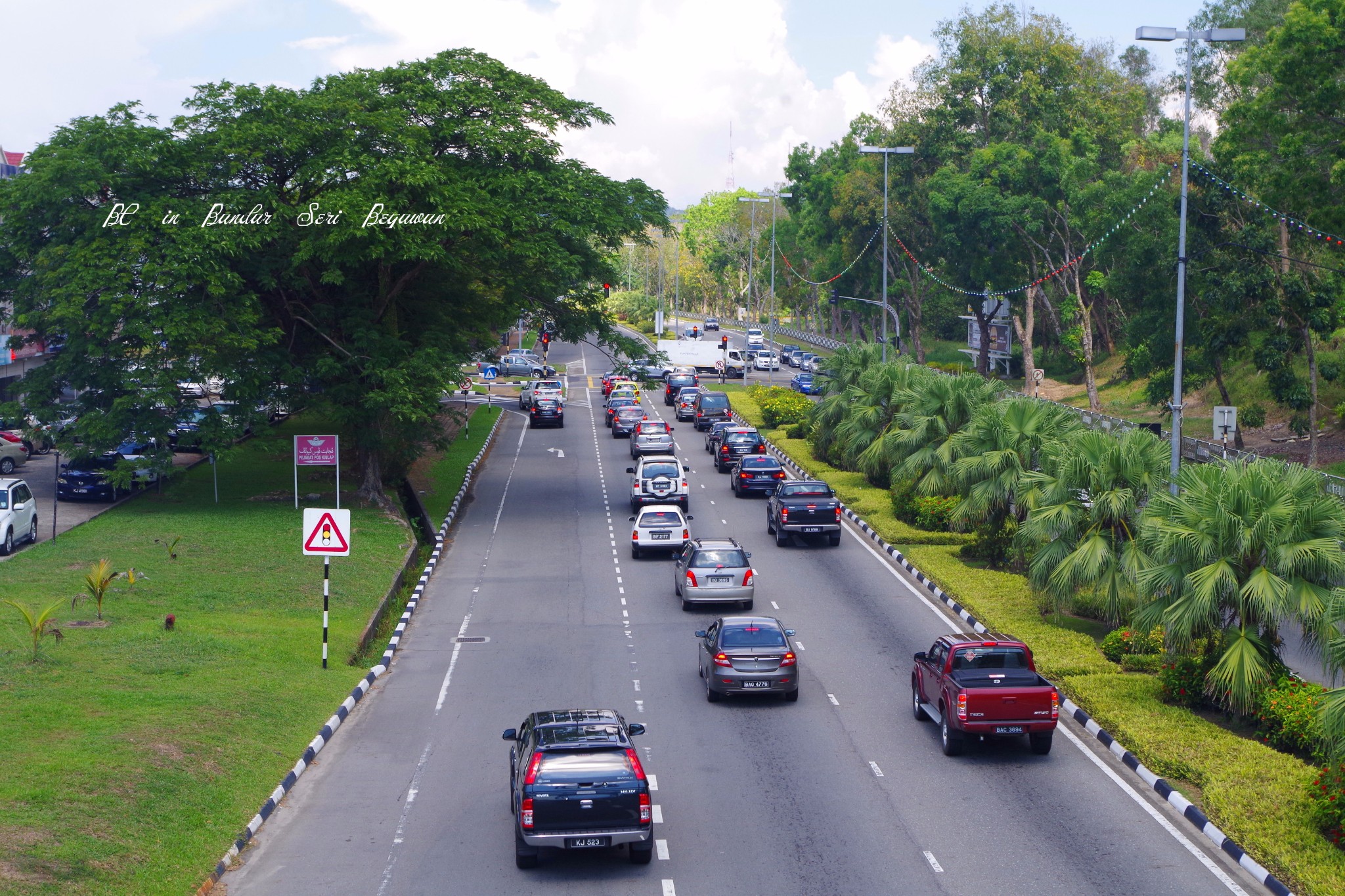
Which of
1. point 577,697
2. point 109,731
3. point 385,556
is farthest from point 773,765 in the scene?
point 385,556

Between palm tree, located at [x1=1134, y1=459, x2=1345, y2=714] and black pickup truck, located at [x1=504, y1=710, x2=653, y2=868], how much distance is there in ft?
31.1

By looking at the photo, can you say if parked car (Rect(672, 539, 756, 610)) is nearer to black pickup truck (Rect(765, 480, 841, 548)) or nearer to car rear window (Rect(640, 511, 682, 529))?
car rear window (Rect(640, 511, 682, 529))

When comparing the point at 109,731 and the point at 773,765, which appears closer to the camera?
the point at 109,731

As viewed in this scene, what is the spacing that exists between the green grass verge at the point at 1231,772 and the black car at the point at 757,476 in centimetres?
2273

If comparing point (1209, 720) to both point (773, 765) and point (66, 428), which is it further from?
point (66, 428)

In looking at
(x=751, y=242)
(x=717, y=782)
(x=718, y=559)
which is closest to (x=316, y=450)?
(x=718, y=559)

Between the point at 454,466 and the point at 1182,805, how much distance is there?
38840 mm

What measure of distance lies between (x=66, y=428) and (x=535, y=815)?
96.0ft

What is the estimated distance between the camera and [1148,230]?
167 ft

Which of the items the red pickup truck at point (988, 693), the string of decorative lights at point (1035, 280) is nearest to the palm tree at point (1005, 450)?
the red pickup truck at point (988, 693)

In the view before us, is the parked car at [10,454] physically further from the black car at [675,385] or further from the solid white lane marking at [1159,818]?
the solid white lane marking at [1159,818]

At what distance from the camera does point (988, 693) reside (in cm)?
1720

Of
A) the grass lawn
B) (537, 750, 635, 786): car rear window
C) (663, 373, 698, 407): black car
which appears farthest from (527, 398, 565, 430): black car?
(537, 750, 635, 786): car rear window

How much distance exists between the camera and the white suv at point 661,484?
39.6 metres
